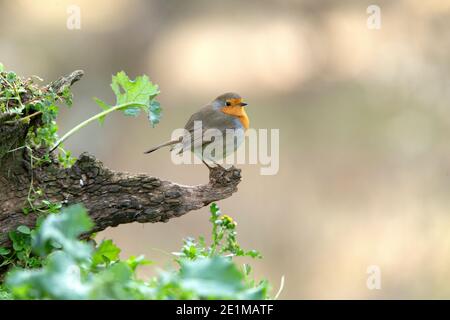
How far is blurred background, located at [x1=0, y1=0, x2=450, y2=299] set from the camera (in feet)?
17.4

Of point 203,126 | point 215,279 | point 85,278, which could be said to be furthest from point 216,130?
point 215,279

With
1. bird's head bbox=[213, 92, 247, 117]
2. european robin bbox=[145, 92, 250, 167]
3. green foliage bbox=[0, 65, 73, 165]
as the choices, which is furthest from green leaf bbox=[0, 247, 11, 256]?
bird's head bbox=[213, 92, 247, 117]

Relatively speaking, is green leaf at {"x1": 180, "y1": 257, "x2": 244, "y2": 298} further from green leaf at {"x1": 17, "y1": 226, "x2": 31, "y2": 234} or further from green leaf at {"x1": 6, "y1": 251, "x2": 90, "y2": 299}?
green leaf at {"x1": 17, "y1": 226, "x2": 31, "y2": 234}

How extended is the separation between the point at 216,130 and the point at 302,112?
271 centimetres

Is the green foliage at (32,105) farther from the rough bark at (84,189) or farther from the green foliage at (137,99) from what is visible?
the green foliage at (137,99)

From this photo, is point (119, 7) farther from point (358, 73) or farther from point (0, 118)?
point (0, 118)

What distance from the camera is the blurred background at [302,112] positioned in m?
5.29

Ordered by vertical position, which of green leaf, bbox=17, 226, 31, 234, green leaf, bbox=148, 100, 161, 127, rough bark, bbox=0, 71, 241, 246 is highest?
green leaf, bbox=148, 100, 161, 127

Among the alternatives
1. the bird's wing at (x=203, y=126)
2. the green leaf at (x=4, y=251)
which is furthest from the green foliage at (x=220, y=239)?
the bird's wing at (x=203, y=126)

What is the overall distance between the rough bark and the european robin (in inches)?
47.4

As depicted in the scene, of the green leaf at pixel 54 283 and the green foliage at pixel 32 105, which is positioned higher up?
the green foliage at pixel 32 105

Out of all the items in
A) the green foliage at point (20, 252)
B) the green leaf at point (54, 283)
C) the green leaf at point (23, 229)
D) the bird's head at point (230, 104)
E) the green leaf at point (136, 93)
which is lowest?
the green foliage at point (20, 252)

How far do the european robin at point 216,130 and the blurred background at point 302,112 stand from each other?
1357 millimetres

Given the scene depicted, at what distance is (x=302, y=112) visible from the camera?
20.3ft
